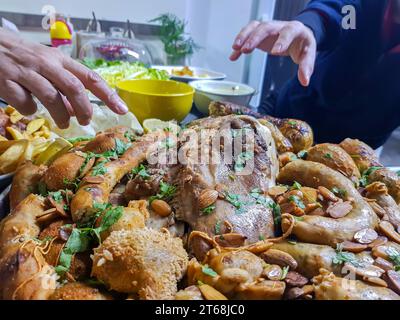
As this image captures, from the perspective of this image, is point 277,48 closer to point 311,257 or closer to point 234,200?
point 234,200

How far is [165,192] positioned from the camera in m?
0.93

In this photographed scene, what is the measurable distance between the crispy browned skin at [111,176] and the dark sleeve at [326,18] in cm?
106

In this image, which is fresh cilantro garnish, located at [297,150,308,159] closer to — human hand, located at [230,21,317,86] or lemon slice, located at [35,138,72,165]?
human hand, located at [230,21,317,86]

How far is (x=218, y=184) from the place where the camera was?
0.91 metres

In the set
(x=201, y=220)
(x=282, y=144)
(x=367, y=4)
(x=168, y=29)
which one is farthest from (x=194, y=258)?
(x=168, y=29)

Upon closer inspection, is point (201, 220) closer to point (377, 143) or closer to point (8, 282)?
point (8, 282)

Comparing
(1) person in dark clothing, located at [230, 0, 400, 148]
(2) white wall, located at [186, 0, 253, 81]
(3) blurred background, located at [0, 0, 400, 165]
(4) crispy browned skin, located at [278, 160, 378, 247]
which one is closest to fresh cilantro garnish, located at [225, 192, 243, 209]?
(4) crispy browned skin, located at [278, 160, 378, 247]

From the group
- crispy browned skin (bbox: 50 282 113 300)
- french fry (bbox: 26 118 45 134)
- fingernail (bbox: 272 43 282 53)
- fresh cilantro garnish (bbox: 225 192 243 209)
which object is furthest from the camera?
french fry (bbox: 26 118 45 134)

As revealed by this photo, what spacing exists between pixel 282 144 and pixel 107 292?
2.44ft

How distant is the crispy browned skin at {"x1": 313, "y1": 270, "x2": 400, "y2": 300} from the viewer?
2.29 ft

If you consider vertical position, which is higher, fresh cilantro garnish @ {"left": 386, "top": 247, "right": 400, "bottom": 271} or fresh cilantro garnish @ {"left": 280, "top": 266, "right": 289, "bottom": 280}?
fresh cilantro garnish @ {"left": 386, "top": 247, "right": 400, "bottom": 271}

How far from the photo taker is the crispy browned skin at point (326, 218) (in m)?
0.85

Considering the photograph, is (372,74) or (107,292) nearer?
(107,292)

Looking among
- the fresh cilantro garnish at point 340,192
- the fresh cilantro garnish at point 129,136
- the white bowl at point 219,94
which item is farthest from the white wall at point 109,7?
the fresh cilantro garnish at point 340,192
